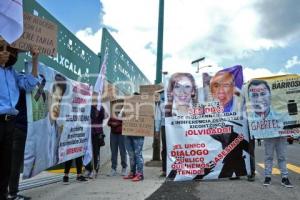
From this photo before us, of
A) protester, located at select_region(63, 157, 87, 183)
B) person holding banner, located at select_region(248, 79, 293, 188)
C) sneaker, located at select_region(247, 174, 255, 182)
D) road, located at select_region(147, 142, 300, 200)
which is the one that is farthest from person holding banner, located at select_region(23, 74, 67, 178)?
sneaker, located at select_region(247, 174, 255, 182)

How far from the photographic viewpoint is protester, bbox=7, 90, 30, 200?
20.1ft

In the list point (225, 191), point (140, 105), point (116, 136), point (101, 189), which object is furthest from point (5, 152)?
point (116, 136)

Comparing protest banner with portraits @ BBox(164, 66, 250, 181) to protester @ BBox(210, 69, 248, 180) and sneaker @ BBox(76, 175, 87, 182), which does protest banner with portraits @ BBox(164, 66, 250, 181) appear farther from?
sneaker @ BBox(76, 175, 87, 182)

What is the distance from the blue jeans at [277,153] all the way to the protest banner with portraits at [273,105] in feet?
0.69

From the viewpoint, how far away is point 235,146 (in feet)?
29.9

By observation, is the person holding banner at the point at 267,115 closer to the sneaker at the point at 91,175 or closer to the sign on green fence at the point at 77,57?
the sneaker at the point at 91,175

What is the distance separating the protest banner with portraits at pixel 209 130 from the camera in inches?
354

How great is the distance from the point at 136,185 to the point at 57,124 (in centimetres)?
196

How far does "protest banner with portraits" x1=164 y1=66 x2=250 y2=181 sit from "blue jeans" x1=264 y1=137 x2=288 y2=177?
570 mm

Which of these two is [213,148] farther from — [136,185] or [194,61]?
[194,61]

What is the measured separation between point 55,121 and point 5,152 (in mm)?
2496

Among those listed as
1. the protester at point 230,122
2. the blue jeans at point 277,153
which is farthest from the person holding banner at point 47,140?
the blue jeans at point 277,153

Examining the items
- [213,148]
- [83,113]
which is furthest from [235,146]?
[83,113]

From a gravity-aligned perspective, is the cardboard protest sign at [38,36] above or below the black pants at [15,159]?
above
